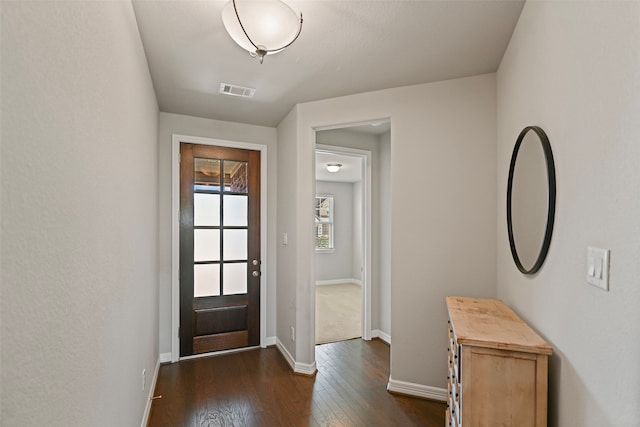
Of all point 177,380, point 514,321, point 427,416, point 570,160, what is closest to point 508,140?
point 570,160

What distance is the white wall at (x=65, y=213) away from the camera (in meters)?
0.58

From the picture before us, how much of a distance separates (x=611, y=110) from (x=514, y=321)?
3.71 feet

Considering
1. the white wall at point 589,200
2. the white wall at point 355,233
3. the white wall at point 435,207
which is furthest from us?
the white wall at point 355,233

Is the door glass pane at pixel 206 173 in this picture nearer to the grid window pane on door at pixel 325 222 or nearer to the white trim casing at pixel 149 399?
the white trim casing at pixel 149 399

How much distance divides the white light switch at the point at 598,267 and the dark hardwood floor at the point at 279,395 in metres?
1.70

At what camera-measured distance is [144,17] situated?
1735mm

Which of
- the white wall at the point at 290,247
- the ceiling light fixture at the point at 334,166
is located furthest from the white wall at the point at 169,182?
the ceiling light fixture at the point at 334,166

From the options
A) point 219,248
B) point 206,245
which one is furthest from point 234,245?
point 206,245

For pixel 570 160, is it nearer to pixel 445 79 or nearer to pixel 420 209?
pixel 420 209

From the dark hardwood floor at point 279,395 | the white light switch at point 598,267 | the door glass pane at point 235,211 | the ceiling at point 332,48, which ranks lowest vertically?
the dark hardwood floor at point 279,395

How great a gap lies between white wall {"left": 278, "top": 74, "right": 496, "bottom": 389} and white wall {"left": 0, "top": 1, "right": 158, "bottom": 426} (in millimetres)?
1907

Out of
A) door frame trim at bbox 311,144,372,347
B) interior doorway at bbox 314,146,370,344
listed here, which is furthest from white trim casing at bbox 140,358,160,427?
interior doorway at bbox 314,146,370,344

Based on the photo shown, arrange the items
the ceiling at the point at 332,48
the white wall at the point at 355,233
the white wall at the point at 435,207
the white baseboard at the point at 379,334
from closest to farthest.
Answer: the ceiling at the point at 332,48 < the white wall at the point at 435,207 < the white baseboard at the point at 379,334 < the white wall at the point at 355,233

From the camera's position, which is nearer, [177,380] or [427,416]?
[427,416]
